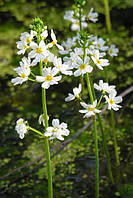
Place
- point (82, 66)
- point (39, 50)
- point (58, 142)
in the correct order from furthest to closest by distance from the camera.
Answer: point (58, 142) < point (82, 66) < point (39, 50)

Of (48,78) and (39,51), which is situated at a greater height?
(39,51)

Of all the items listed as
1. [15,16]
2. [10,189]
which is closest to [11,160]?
[10,189]

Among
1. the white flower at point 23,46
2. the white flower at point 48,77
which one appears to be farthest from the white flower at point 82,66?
the white flower at point 23,46

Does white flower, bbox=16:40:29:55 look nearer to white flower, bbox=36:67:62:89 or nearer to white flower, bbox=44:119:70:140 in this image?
→ white flower, bbox=36:67:62:89

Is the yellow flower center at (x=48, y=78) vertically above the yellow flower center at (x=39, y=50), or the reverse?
the yellow flower center at (x=39, y=50)

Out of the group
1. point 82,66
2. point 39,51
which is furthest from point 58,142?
point 39,51

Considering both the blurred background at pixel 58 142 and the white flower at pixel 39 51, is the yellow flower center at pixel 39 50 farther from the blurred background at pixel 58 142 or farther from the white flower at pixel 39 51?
the blurred background at pixel 58 142

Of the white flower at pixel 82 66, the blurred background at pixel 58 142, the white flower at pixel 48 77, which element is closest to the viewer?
the white flower at pixel 48 77

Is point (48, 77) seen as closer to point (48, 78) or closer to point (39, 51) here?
point (48, 78)

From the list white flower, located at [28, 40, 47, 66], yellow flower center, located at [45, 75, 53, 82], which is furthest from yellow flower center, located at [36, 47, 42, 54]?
yellow flower center, located at [45, 75, 53, 82]

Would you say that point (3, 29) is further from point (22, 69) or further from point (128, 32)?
point (22, 69)
